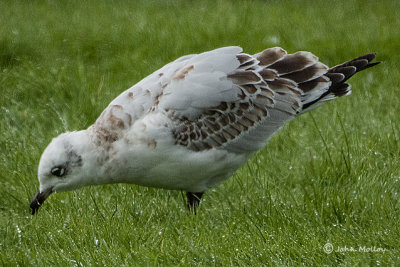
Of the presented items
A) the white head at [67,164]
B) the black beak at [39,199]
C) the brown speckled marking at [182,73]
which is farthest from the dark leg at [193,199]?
the black beak at [39,199]

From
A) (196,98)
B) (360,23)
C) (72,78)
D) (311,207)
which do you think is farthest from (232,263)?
(360,23)

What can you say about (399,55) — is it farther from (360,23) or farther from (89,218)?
(89,218)

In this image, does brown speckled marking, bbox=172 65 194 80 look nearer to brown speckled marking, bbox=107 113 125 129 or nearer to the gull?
the gull

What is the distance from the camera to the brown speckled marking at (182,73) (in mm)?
4793

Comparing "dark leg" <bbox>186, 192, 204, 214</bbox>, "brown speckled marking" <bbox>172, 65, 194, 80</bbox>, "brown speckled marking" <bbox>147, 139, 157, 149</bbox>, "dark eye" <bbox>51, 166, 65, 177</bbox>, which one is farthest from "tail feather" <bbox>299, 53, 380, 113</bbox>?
"dark eye" <bbox>51, 166, 65, 177</bbox>

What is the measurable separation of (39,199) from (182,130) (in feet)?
3.61

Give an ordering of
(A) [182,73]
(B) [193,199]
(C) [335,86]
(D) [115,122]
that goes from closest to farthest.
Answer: (D) [115,122] → (A) [182,73] → (B) [193,199] → (C) [335,86]

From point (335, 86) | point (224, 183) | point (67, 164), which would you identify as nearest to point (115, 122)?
point (67, 164)

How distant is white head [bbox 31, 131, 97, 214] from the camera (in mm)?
4742

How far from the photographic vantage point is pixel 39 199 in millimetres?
4848

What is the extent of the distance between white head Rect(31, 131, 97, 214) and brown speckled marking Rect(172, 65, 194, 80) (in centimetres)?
73

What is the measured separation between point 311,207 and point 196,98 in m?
1.05

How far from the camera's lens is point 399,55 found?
8.25 metres

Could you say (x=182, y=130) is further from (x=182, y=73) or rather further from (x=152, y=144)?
(x=182, y=73)
